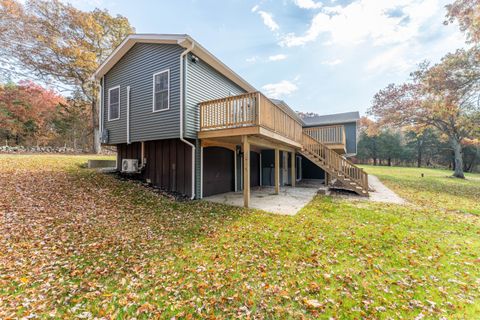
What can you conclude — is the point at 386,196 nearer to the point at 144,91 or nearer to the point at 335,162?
the point at 335,162

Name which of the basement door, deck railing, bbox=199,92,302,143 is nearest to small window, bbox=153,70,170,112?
deck railing, bbox=199,92,302,143

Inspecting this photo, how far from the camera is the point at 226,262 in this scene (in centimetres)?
357

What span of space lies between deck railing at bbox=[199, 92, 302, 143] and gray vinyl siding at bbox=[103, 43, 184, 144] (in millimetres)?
1193

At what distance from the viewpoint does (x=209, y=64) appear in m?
8.68

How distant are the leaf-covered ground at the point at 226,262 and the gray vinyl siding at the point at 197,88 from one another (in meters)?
3.30

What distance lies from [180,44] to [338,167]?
8.93 meters

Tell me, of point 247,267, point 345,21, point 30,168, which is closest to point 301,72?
point 345,21

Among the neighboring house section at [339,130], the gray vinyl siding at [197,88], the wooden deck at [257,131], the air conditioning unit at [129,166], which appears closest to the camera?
the wooden deck at [257,131]

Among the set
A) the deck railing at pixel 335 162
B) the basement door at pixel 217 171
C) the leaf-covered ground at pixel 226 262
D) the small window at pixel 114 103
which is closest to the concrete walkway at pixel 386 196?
the deck railing at pixel 335 162

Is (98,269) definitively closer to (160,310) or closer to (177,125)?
(160,310)

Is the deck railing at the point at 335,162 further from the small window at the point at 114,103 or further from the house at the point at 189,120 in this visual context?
the small window at the point at 114,103

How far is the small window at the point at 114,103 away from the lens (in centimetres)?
995

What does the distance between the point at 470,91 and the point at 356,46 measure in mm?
9279

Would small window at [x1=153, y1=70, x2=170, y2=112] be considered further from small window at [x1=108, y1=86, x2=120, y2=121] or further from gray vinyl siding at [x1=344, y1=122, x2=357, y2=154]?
gray vinyl siding at [x1=344, y1=122, x2=357, y2=154]
